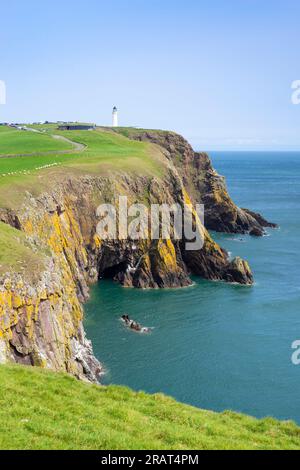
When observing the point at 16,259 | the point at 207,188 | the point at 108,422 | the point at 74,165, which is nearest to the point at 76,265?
the point at 74,165

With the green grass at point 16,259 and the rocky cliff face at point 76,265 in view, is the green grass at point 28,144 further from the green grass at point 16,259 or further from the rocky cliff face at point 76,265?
the green grass at point 16,259

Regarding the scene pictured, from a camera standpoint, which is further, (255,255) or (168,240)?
(255,255)

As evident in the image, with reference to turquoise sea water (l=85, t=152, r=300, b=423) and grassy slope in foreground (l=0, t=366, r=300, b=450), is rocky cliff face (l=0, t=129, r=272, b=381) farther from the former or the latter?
grassy slope in foreground (l=0, t=366, r=300, b=450)

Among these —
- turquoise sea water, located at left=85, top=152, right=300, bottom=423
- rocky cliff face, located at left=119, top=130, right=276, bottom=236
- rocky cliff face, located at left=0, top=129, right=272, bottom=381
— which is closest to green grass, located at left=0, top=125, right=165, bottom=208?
rocky cliff face, located at left=0, top=129, right=272, bottom=381

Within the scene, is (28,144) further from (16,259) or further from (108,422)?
(108,422)
